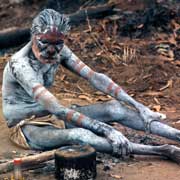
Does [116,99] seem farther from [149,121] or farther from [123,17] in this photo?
[123,17]

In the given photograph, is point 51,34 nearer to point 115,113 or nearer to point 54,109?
point 54,109

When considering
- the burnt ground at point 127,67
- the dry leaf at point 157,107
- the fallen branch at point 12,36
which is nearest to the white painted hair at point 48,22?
the burnt ground at point 127,67

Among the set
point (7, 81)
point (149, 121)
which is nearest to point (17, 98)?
point (7, 81)

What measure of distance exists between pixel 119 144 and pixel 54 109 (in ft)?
2.40

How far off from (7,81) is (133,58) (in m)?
4.08

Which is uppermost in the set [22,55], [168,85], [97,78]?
[22,55]

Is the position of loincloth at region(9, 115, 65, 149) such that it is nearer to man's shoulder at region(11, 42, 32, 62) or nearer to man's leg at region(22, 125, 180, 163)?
man's leg at region(22, 125, 180, 163)

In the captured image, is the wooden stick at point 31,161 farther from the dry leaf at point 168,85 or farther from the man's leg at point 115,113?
the dry leaf at point 168,85

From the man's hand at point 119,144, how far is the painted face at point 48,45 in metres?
1.03

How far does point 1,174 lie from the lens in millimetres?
6027

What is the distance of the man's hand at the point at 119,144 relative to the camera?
20.5ft

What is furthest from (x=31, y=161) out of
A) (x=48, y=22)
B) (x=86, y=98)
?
(x=86, y=98)

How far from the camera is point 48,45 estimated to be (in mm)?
6664

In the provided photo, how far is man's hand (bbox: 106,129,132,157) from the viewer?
6254 millimetres
